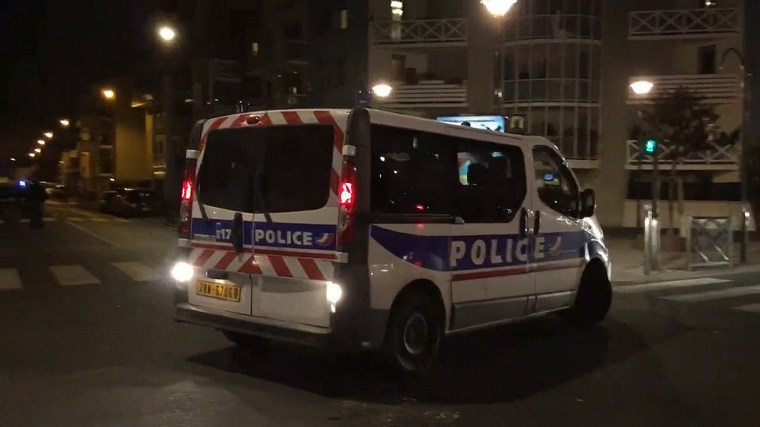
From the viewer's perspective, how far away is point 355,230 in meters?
7.11

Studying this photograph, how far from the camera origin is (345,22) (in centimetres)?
3866

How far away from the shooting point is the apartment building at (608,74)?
32.9 meters

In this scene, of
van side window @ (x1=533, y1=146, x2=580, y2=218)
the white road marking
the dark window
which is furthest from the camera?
the dark window

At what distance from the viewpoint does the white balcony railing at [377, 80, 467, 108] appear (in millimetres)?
35750

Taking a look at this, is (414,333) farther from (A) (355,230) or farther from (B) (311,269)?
(A) (355,230)

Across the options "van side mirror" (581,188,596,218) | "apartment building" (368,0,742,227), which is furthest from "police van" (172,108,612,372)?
"apartment building" (368,0,742,227)

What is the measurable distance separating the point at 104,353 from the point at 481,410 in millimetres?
4041

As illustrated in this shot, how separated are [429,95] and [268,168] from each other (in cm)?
2880

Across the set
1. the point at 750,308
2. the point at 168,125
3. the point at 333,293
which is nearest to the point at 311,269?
the point at 333,293

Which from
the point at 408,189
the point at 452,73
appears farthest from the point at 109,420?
the point at 452,73

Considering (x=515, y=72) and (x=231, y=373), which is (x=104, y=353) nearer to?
(x=231, y=373)

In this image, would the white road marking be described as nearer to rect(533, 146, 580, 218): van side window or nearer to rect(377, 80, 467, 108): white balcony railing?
rect(377, 80, 467, 108): white balcony railing

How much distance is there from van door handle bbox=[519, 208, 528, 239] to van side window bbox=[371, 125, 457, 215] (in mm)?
1101

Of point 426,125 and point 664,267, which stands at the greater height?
point 426,125
